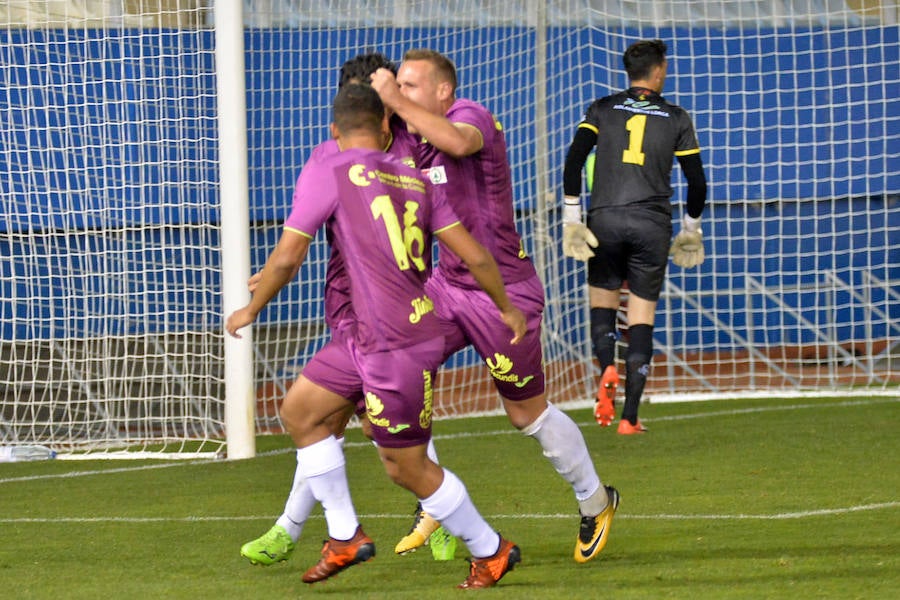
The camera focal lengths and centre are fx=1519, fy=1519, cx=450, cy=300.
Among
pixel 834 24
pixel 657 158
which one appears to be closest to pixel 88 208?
pixel 657 158

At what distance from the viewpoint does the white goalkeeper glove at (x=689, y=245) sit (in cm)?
909

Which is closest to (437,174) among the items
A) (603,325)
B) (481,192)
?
(481,192)

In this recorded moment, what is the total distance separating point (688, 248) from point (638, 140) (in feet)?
2.48

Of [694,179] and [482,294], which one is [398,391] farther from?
[694,179]

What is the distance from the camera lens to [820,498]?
22.5 feet

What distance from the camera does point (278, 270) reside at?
484cm

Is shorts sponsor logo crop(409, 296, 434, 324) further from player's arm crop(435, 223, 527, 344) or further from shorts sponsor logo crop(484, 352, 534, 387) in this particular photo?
shorts sponsor logo crop(484, 352, 534, 387)

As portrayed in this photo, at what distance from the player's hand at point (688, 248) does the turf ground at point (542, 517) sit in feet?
3.58

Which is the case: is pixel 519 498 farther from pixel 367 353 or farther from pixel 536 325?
pixel 367 353

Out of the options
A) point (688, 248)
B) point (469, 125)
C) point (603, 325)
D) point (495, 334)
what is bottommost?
point (603, 325)

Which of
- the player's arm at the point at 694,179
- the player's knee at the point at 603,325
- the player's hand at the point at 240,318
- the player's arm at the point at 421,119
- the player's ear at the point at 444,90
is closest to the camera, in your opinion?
the player's hand at the point at 240,318

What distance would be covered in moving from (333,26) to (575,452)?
722 cm

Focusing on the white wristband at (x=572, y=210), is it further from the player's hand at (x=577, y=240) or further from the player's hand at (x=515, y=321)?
the player's hand at (x=515, y=321)

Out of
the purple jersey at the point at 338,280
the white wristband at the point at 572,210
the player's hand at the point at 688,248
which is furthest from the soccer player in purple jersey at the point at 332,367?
the player's hand at the point at 688,248
